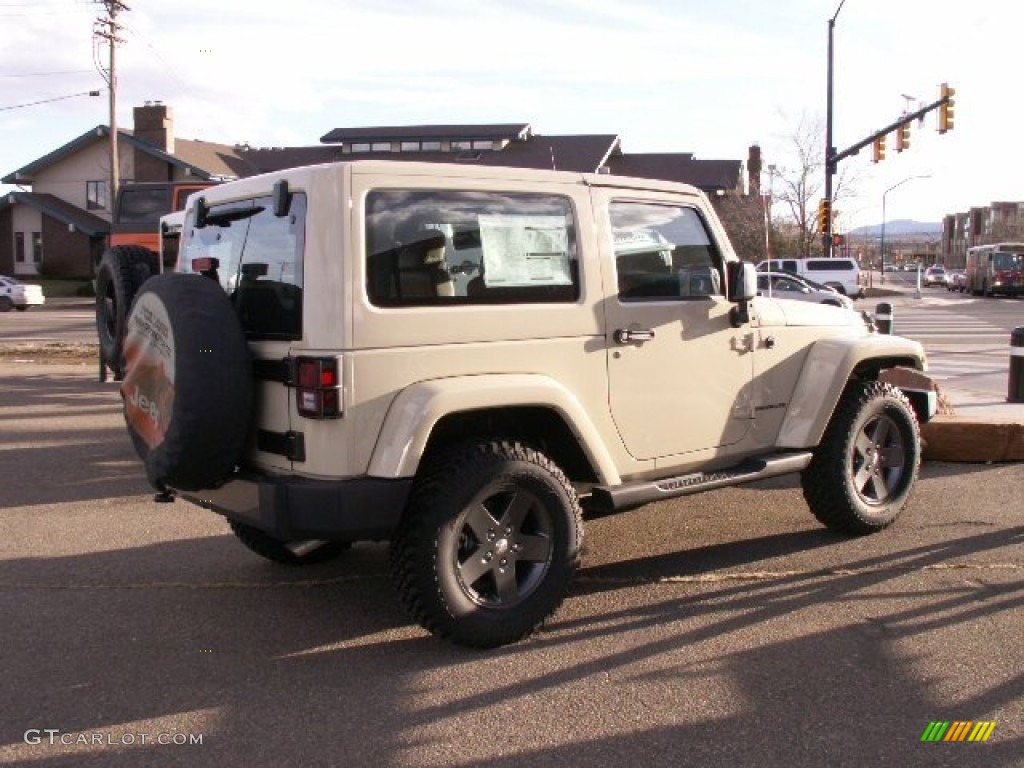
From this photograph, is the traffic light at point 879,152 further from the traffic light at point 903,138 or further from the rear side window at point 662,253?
the rear side window at point 662,253

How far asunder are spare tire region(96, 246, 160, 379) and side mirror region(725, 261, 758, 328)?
11.1ft

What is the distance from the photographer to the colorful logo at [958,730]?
11.5 ft

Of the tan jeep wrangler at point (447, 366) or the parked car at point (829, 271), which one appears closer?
the tan jeep wrangler at point (447, 366)

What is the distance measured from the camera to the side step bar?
4715mm

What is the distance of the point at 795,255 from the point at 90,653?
52.6m

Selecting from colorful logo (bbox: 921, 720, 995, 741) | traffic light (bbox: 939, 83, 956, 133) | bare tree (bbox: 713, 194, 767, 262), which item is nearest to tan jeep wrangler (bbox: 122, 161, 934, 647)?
colorful logo (bbox: 921, 720, 995, 741)

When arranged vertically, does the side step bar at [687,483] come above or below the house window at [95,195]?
below

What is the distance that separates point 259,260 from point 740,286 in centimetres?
238

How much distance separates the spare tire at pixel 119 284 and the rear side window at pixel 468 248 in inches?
95.6

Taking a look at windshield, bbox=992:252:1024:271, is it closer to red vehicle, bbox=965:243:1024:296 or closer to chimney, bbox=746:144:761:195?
red vehicle, bbox=965:243:1024:296

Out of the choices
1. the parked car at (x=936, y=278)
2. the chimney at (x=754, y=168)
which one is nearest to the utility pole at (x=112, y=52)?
the chimney at (x=754, y=168)

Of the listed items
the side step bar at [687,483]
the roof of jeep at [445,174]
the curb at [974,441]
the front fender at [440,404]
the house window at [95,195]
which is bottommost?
the curb at [974,441]

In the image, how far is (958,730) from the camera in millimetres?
3557

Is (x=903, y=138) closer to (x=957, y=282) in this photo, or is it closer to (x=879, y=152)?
(x=879, y=152)
